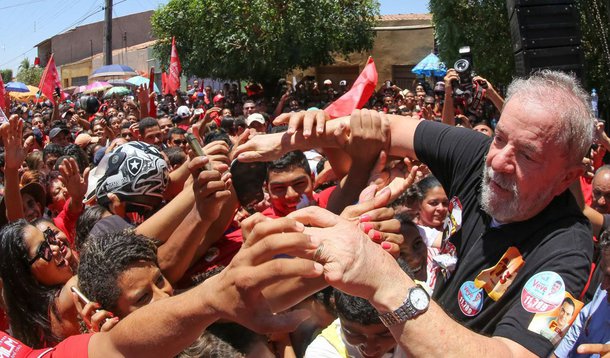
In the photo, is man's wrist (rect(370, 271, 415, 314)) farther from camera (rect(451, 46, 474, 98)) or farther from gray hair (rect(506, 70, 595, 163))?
camera (rect(451, 46, 474, 98))

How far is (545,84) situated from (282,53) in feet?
55.8

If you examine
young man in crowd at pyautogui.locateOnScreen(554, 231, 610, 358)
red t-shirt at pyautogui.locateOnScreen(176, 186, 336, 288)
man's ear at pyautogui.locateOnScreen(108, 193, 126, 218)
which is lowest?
young man in crowd at pyautogui.locateOnScreen(554, 231, 610, 358)

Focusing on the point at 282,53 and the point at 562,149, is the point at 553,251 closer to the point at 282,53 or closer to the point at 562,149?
the point at 562,149

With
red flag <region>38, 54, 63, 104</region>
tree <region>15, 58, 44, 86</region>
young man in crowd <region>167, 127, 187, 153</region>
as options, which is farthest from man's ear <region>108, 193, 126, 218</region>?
tree <region>15, 58, 44, 86</region>

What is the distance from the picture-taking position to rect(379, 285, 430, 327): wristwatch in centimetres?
166

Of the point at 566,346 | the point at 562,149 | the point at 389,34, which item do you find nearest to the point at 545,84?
the point at 562,149

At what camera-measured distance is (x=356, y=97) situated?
3117 millimetres

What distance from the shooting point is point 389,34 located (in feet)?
82.4

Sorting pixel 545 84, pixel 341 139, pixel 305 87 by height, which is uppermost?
pixel 545 84

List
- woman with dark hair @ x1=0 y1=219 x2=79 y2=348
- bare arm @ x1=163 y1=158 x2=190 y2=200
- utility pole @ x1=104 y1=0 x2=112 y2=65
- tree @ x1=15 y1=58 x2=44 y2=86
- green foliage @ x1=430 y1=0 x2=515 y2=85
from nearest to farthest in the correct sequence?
woman with dark hair @ x1=0 y1=219 x2=79 y2=348 → bare arm @ x1=163 y1=158 x2=190 y2=200 → green foliage @ x1=430 y1=0 x2=515 y2=85 → utility pole @ x1=104 y1=0 x2=112 y2=65 → tree @ x1=15 y1=58 x2=44 y2=86

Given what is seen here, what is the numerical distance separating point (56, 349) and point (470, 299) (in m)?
Result: 1.27

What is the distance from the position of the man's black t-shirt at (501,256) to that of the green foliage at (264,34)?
1642 cm

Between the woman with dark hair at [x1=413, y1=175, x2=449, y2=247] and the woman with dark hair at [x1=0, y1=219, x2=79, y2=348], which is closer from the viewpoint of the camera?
the woman with dark hair at [x1=0, y1=219, x2=79, y2=348]

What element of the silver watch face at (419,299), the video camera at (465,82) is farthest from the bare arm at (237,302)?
the video camera at (465,82)
